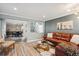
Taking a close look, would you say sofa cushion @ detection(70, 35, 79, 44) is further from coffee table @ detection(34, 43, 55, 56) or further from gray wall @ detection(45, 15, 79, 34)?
coffee table @ detection(34, 43, 55, 56)

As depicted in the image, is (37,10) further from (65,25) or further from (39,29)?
(65,25)

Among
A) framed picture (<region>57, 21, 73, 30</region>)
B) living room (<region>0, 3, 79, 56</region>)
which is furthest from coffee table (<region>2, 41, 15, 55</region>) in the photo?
framed picture (<region>57, 21, 73, 30</region>)

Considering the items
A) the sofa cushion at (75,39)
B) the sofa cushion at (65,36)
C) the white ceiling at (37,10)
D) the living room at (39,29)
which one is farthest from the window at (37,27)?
the sofa cushion at (75,39)

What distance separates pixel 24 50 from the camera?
2.27 metres

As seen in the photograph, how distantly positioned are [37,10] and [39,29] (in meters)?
0.48

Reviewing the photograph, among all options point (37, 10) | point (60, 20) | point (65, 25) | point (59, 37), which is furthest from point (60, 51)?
point (37, 10)

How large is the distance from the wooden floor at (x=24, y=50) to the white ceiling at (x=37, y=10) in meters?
0.69

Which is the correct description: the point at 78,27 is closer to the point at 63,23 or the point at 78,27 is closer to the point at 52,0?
the point at 63,23

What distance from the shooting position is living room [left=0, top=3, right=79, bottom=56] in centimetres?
218

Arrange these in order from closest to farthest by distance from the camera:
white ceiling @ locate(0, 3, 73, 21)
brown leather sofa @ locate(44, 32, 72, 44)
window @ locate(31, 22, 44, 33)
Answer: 1. white ceiling @ locate(0, 3, 73, 21)
2. brown leather sofa @ locate(44, 32, 72, 44)
3. window @ locate(31, 22, 44, 33)

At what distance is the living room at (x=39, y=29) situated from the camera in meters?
2.18

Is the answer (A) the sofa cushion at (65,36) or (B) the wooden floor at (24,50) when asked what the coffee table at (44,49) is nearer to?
(B) the wooden floor at (24,50)

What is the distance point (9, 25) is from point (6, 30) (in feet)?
0.45

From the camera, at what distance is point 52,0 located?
2.17 m
